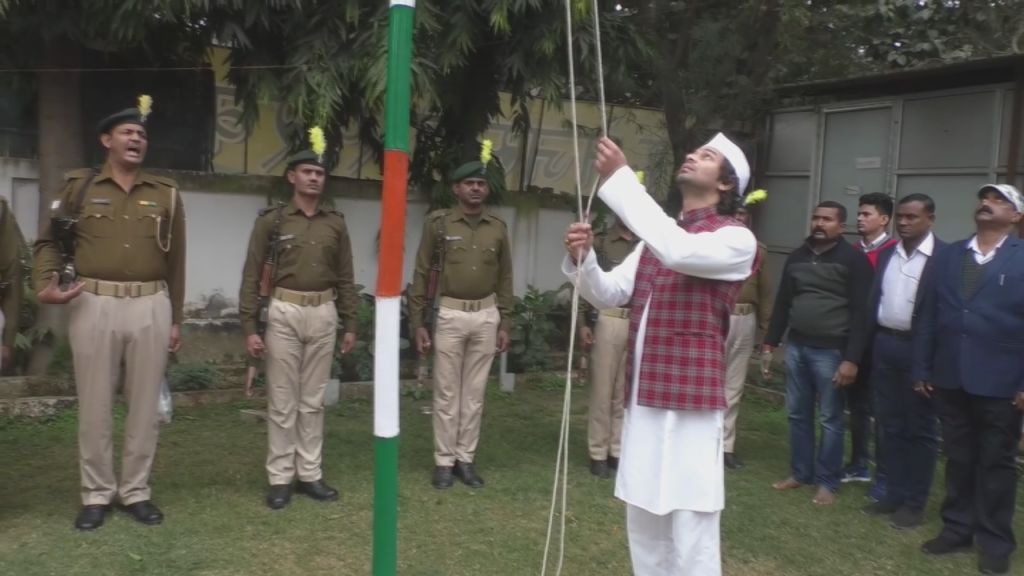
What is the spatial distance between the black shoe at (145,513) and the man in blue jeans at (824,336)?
3710 mm

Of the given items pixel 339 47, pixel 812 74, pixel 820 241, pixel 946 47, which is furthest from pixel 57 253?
pixel 946 47

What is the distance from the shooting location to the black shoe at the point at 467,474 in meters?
5.30

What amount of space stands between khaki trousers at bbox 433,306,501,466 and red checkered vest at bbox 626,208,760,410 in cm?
235

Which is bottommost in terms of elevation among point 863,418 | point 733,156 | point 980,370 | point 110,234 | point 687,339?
point 863,418

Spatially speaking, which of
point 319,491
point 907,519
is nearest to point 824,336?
point 907,519

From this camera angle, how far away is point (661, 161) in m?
9.27

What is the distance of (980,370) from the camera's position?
4285mm

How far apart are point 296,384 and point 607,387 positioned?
2.06 m

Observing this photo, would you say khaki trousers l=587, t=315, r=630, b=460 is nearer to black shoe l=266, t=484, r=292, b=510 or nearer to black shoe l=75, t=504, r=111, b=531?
black shoe l=266, t=484, r=292, b=510

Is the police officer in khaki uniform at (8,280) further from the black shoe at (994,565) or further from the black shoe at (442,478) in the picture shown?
the black shoe at (994,565)

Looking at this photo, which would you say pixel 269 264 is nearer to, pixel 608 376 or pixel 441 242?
pixel 441 242

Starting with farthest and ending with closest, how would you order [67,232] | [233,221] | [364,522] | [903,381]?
[233,221]
[903,381]
[364,522]
[67,232]

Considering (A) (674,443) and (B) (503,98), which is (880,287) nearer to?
(A) (674,443)

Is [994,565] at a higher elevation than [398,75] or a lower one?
lower
